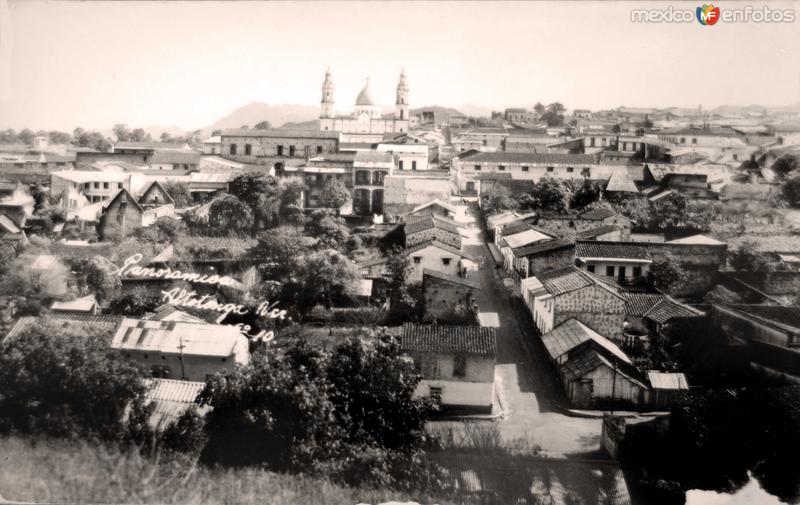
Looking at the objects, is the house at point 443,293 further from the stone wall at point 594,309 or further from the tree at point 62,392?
the tree at point 62,392

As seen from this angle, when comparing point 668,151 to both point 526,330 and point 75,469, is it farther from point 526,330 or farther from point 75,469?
point 75,469

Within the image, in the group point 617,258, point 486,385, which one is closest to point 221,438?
point 486,385

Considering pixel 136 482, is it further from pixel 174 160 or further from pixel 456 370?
pixel 174 160

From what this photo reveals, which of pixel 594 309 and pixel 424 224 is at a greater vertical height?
pixel 424 224

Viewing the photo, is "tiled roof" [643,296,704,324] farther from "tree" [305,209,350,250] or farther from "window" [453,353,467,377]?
"tree" [305,209,350,250]

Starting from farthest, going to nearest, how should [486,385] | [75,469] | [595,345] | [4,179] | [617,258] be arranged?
[617,258] < [4,179] < [595,345] < [486,385] < [75,469]

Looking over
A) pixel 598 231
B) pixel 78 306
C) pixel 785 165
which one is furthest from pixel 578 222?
pixel 78 306

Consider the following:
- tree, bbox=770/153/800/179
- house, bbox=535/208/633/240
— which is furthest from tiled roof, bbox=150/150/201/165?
tree, bbox=770/153/800/179
